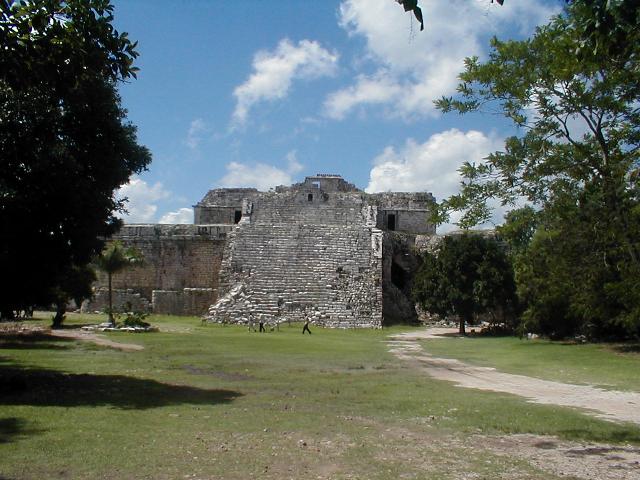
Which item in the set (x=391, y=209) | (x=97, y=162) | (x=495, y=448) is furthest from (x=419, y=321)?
(x=495, y=448)

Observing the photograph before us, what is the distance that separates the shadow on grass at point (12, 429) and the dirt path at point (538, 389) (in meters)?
6.81

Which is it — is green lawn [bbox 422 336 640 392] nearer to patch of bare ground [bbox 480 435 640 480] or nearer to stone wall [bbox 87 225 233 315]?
patch of bare ground [bbox 480 435 640 480]

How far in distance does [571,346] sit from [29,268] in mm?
15830

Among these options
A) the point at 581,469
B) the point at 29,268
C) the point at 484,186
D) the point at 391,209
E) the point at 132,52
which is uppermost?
the point at 391,209

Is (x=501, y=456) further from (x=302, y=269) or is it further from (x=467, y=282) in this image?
(x=302, y=269)

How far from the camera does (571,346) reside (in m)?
19.6

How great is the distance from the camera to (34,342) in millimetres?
17391

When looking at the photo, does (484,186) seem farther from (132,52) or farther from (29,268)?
(29,268)

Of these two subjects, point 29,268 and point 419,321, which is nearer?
point 29,268

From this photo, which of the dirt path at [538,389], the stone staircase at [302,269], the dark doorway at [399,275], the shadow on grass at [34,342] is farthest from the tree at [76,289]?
the dark doorway at [399,275]

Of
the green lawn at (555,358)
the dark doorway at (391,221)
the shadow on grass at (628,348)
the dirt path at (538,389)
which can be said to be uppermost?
the dark doorway at (391,221)

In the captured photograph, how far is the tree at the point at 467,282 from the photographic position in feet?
86.3

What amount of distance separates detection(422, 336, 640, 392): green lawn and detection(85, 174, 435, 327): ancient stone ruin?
24.1 ft

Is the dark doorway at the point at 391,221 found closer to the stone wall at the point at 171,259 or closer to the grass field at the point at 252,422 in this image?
the stone wall at the point at 171,259
